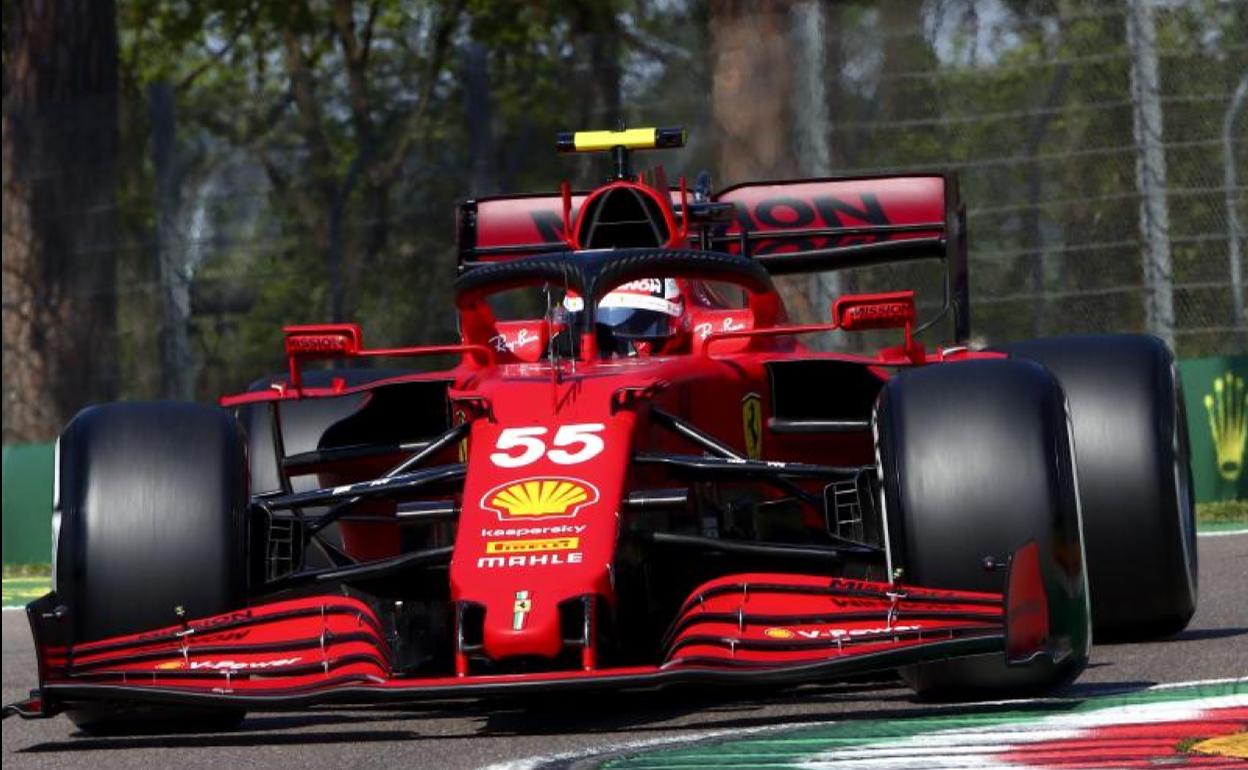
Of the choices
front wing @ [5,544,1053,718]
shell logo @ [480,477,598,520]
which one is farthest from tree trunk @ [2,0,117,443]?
shell logo @ [480,477,598,520]

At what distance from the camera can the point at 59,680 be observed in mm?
6406

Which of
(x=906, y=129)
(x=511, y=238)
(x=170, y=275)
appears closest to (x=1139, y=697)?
(x=511, y=238)

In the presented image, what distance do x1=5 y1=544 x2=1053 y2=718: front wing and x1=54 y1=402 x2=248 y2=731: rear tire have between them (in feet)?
0.40

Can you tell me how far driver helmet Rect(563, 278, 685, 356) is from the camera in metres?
8.00

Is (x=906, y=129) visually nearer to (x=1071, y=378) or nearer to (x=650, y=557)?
(x=1071, y=378)

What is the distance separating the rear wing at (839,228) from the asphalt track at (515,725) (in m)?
2.24

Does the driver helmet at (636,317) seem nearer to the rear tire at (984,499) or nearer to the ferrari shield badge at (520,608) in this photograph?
the rear tire at (984,499)

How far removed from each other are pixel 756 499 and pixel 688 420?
61cm

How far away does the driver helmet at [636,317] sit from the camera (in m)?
8.00

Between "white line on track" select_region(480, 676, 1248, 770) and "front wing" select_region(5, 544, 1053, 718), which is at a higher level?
"front wing" select_region(5, 544, 1053, 718)

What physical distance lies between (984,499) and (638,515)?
1.05 m

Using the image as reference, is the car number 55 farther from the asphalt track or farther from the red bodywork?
the asphalt track

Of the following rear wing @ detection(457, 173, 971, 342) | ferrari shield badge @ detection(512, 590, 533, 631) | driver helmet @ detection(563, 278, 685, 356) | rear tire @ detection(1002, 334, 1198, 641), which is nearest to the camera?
ferrari shield badge @ detection(512, 590, 533, 631)

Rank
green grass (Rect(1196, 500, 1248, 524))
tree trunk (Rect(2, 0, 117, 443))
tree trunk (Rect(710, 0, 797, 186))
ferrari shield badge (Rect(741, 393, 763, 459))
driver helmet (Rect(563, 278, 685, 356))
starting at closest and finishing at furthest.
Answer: ferrari shield badge (Rect(741, 393, 763, 459)) < driver helmet (Rect(563, 278, 685, 356)) < green grass (Rect(1196, 500, 1248, 524)) < tree trunk (Rect(710, 0, 797, 186)) < tree trunk (Rect(2, 0, 117, 443))
